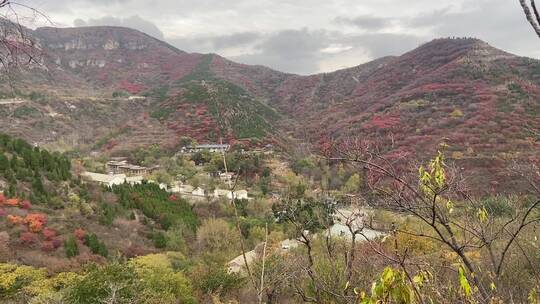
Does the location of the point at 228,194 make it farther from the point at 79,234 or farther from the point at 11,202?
the point at 11,202

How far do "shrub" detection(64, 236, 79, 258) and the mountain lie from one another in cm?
1325

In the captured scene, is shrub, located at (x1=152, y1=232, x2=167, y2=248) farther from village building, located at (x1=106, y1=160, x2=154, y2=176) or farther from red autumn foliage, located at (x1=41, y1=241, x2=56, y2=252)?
village building, located at (x1=106, y1=160, x2=154, y2=176)

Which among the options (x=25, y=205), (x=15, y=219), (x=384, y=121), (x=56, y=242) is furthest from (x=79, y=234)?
(x=384, y=121)

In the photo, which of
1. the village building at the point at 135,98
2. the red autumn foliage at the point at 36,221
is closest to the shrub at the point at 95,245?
the red autumn foliage at the point at 36,221

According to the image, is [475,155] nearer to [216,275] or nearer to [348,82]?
[216,275]

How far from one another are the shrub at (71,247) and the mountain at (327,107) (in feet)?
43.5

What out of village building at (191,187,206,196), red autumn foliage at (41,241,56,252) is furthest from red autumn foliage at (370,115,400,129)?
red autumn foliage at (41,241,56,252)

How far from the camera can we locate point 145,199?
107 ft

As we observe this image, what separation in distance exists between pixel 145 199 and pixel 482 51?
68.8 metres

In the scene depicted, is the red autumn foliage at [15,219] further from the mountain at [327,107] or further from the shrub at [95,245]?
the mountain at [327,107]

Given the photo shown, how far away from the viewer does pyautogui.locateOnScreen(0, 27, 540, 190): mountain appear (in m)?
46.9

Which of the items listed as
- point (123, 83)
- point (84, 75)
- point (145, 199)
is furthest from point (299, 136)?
point (84, 75)

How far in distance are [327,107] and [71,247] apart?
76.5m

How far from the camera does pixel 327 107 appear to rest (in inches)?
3622
